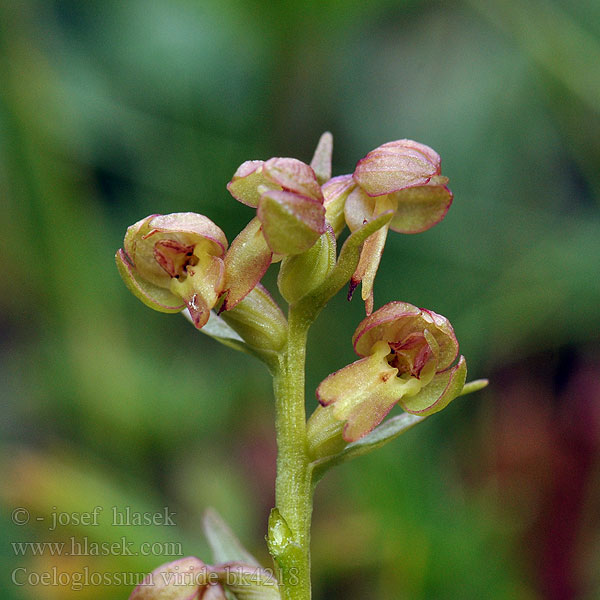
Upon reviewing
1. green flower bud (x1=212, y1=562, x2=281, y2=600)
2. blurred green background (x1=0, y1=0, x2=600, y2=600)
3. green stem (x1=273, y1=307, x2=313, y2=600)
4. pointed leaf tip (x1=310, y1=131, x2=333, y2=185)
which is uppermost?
blurred green background (x1=0, y1=0, x2=600, y2=600)

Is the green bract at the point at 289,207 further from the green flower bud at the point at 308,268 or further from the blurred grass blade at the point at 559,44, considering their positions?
the blurred grass blade at the point at 559,44

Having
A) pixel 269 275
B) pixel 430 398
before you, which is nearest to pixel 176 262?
pixel 430 398

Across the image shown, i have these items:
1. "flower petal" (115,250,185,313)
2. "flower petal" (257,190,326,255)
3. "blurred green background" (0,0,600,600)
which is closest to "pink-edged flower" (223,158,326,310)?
"flower petal" (257,190,326,255)

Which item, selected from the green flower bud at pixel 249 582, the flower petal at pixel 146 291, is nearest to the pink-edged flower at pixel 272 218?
the flower petal at pixel 146 291

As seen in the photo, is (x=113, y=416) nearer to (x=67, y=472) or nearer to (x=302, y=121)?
(x=67, y=472)

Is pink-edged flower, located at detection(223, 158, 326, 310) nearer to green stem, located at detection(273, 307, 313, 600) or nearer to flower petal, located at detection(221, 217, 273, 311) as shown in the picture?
flower petal, located at detection(221, 217, 273, 311)

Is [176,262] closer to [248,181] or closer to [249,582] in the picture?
[248,181]
